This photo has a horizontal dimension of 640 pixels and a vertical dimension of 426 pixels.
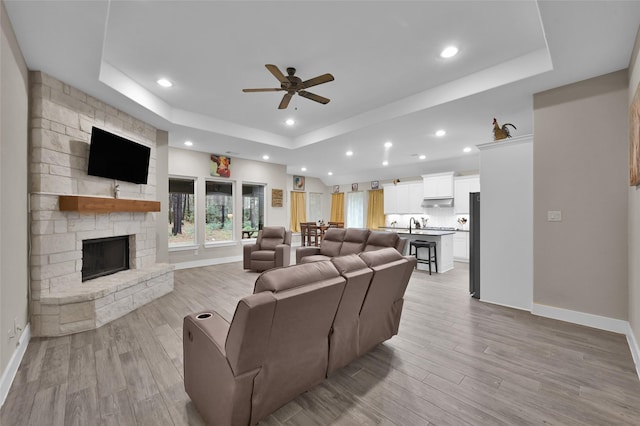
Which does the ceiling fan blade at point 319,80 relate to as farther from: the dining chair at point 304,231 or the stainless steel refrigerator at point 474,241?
the dining chair at point 304,231

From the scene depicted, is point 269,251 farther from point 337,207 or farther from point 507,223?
point 337,207

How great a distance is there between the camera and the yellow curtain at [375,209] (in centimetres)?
948

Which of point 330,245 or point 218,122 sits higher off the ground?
point 218,122

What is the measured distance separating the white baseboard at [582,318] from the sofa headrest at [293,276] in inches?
118

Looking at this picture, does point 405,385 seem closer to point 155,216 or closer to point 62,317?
point 62,317

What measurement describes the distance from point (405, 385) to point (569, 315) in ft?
8.04

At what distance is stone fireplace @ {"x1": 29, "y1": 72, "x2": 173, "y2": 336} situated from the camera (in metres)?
2.66

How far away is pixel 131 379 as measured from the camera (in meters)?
1.98

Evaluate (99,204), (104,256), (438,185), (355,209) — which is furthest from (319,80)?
(355,209)

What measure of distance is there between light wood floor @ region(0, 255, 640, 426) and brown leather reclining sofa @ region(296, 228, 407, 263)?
1.45 metres

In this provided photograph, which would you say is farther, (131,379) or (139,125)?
(139,125)

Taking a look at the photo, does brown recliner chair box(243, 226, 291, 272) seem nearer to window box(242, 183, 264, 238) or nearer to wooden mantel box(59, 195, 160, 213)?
window box(242, 183, 264, 238)

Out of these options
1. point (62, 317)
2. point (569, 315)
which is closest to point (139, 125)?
point (62, 317)

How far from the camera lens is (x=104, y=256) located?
365cm
